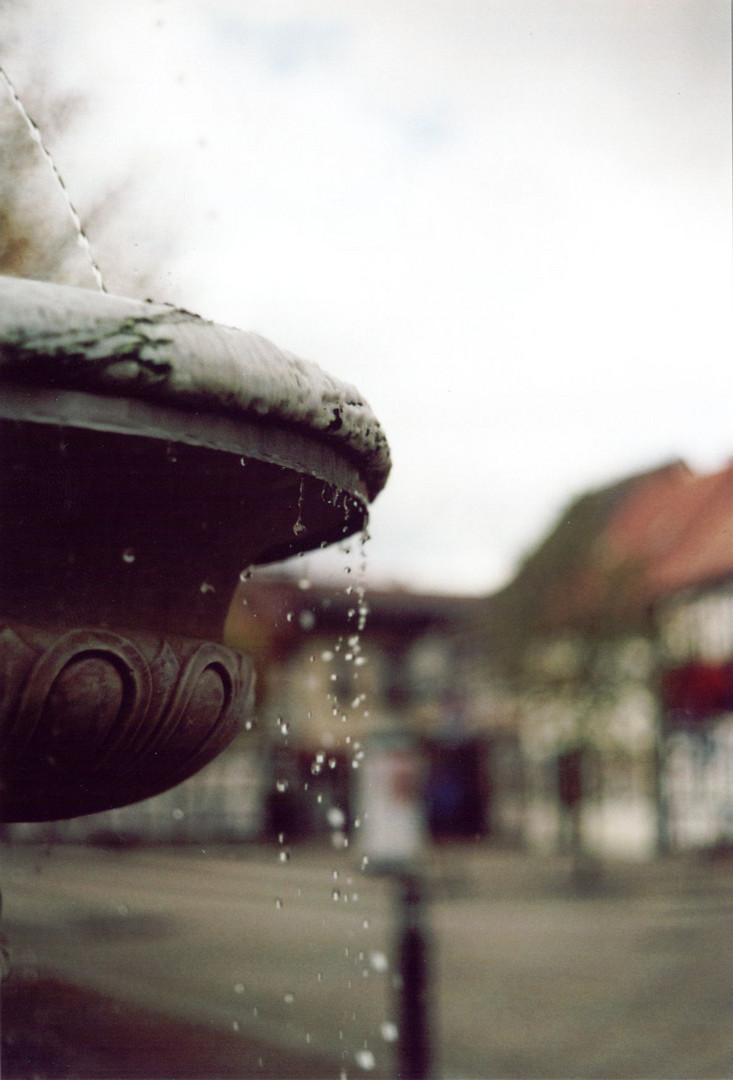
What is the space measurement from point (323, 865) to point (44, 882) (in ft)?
19.7

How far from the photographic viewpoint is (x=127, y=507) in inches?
71.8

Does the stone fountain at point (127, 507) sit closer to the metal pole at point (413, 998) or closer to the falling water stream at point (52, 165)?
the falling water stream at point (52, 165)

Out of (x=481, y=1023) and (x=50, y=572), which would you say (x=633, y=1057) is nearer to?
(x=481, y=1023)

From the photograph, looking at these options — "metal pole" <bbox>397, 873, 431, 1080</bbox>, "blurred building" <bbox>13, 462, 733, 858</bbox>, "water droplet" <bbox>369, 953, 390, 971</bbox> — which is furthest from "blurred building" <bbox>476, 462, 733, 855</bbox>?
"metal pole" <bbox>397, 873, 431, 1080</bbox>

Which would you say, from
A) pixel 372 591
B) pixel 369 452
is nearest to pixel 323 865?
pixel 372 591

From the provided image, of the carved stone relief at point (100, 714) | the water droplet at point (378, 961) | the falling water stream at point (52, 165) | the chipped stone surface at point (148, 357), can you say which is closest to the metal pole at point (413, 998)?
the carved stone relief at point (100, 714)

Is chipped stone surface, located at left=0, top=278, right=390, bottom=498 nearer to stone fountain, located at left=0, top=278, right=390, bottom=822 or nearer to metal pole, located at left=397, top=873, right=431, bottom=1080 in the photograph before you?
stone fountain, located at left=0, top=278, right=390, bottom=822

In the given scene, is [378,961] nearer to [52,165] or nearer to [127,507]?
[52,165]

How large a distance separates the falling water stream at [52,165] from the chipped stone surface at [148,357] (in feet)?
2.45

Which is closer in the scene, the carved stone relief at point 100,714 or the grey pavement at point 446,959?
the carved stone relief at point 100,714

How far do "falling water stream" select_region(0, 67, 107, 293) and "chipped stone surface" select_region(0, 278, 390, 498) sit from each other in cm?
75

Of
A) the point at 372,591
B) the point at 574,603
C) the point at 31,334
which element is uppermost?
the point at 372,591

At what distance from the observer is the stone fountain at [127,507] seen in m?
1.65

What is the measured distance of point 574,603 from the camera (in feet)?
68.5
